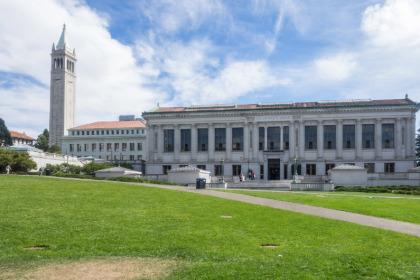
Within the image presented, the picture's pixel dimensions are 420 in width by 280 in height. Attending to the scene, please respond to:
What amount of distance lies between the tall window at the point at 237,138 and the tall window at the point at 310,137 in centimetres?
1267

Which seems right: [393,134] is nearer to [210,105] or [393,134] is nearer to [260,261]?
[210,105]

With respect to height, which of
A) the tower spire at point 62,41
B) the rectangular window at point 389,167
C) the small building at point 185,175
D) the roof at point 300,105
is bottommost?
the small building at point 185,175

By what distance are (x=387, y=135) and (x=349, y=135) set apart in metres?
6.76

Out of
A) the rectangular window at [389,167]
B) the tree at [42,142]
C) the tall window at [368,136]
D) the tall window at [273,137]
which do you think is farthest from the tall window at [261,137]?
the tree at [42,142]

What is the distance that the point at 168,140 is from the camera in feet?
306

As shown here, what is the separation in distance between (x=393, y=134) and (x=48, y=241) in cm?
7910

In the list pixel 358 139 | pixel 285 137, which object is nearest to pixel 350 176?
pixel 358 139

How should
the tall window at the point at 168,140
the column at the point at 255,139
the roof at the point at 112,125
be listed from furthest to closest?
the roof at the point at 112,125
the tall window at the point at 168,140
the column at the point at 255,139

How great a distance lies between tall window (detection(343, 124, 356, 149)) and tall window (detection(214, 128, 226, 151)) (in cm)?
2341

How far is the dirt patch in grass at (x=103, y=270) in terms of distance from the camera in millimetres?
10227

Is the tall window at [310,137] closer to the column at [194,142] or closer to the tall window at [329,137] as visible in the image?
the tall window at [329,137]

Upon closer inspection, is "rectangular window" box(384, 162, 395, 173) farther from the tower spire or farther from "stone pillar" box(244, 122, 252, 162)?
the tower spire

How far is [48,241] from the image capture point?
14203mm

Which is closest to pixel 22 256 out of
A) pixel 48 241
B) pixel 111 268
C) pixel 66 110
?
pixel 48 241
